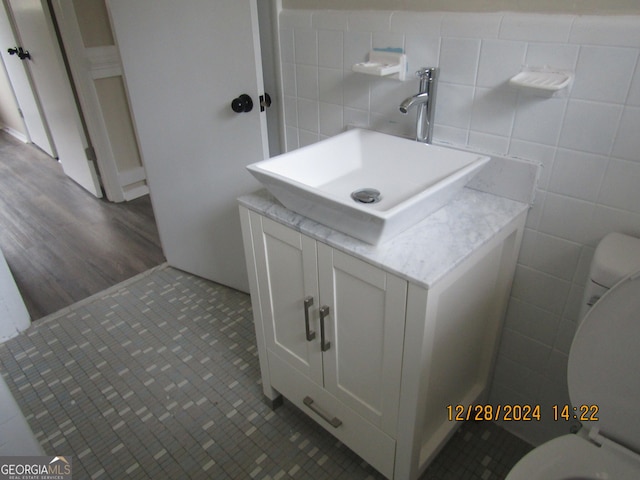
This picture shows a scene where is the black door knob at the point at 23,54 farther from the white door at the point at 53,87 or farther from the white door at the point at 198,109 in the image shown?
the white door at the point at 198,109

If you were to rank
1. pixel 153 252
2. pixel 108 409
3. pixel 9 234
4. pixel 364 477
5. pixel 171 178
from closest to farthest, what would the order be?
pixel 364 477 < pixel 108 409 < pixel 171 178 < pixel 153 252 < pixel 9 234

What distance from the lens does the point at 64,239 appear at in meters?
2.82

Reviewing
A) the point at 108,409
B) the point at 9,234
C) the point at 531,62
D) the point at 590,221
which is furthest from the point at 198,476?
the point at 9,234

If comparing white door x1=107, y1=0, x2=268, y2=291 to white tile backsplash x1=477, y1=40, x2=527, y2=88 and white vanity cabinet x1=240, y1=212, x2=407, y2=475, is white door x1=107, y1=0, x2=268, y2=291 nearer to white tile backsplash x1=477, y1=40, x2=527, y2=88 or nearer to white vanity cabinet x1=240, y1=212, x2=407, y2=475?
white vanity cabinet x1=240, y1=212, x2=407, y2=475

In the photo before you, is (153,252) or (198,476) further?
(153,252)

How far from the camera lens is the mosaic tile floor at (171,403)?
4.92 ft

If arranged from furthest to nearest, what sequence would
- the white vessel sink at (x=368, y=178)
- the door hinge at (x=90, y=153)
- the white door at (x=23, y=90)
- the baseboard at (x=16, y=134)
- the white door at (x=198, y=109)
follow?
the baseboard at (x=16, y=134) < the white door at (x=23, y=90) < the door hinge at (x=90, y=153) < the white door at (x=198, y=109) < the white vessel sink at (x=368, y=178)

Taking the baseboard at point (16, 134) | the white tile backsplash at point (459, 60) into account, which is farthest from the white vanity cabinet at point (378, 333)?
the baseboard at point (16, 134)

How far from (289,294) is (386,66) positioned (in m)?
0.71

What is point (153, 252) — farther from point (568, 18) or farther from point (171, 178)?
point (568, 18)

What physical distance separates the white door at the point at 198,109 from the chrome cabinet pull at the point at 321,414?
89cm

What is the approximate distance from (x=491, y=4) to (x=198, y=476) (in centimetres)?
159

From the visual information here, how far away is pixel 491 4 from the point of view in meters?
1.15

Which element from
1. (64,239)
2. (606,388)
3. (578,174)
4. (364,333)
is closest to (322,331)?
(364,333)
